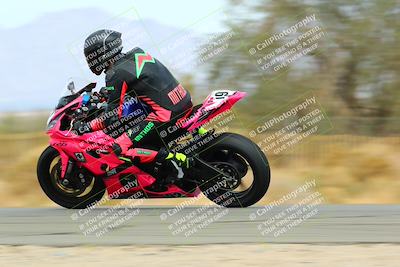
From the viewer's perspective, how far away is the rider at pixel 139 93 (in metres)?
9.04

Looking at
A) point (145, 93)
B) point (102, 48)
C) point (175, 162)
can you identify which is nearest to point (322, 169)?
point (175, 162)

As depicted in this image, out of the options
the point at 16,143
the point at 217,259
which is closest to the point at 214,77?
the point at 16,143

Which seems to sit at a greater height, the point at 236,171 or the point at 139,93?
the point at 139,93

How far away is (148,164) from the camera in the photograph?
934 cm

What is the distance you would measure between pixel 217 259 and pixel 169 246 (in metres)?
0.78

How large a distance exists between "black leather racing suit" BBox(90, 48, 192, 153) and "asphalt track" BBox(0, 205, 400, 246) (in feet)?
3.01

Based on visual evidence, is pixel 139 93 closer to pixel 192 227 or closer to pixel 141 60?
pixel 141 60

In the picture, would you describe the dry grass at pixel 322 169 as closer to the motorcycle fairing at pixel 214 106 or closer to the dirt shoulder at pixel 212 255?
the motorcycle fairing at pixel 214 106

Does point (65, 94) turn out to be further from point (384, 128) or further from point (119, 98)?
point (384, 128)

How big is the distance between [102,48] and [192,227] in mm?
2310

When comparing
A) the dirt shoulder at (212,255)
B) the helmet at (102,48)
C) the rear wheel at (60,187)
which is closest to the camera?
the dirt shoulder at (212,255)

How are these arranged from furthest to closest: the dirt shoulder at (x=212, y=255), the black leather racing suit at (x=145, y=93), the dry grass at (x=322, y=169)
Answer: the dry grass at (x=322, y=169) < the black leather racing suit at (x=145, y=93) < the dirt shoulder at (x=212, y=255)

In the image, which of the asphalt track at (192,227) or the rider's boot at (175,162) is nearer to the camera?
the asphalt track at (192,227)

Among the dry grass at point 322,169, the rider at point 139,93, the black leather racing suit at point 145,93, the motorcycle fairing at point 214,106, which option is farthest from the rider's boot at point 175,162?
the dry grass at point 322,169
